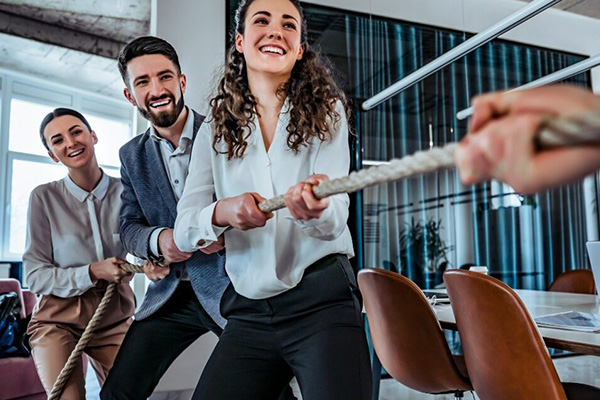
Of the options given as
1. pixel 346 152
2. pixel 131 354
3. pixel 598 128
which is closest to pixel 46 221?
pixel 131 354

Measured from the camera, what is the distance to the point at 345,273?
1255 millimetres

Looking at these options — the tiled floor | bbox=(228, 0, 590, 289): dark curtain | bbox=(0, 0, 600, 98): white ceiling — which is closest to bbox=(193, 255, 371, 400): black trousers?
the tiled floor

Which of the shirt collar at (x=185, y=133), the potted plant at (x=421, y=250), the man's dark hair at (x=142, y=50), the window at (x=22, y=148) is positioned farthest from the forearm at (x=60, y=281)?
the window at (x=22, y=148)

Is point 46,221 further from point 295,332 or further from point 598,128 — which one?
point 598,128

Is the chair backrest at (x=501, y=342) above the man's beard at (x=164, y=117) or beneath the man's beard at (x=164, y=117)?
beneath

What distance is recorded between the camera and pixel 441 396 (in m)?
3.76

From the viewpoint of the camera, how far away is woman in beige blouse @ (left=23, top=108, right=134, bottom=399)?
210 cm

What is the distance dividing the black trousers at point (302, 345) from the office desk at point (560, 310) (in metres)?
0.71

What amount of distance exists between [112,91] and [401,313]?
289 inches

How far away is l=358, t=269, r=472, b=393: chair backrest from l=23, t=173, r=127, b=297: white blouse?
1043mm

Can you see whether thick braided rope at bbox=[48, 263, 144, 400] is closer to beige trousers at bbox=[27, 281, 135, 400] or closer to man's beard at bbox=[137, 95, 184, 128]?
beige trousers at bbox=[27, 281, 135, 400]

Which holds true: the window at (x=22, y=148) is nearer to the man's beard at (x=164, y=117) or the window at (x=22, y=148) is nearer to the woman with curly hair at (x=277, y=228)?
the man's beard at (x=164, y=117)

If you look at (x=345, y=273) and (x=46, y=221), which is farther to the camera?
(x=46, y=221)

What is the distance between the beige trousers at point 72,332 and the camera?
2.05 m
